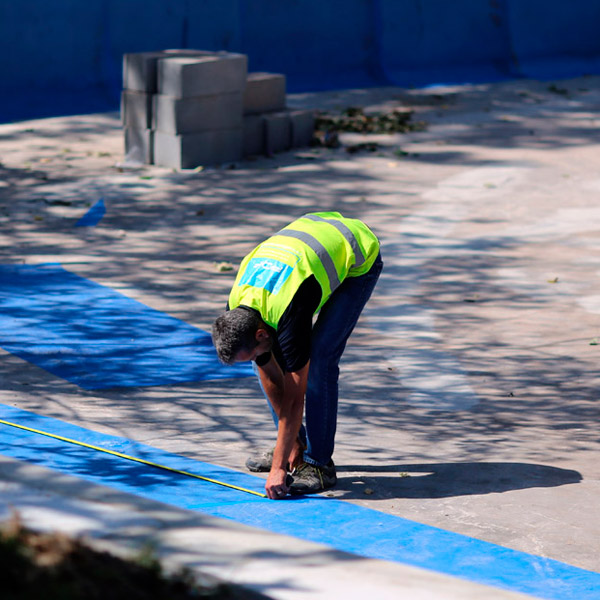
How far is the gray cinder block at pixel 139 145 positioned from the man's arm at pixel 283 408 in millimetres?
8693

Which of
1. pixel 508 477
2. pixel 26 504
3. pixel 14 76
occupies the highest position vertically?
pixel 14 76

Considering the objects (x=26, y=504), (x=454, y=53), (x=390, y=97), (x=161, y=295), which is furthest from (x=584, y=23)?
(x=26, y=504)

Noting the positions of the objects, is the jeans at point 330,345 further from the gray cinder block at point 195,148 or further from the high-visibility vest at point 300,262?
the gray cinder block at point 195,148

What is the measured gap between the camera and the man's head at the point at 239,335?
15.5 ft

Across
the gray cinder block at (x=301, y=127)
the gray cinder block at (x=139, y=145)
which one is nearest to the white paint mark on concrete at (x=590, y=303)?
the gray cinder block at (x=301, y=127)

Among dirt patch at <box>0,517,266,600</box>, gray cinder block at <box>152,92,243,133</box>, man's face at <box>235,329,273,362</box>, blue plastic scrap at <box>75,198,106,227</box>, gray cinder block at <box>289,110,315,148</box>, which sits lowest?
blue plastic scrap at <box>75,198,106,227</box>

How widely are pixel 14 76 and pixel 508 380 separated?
12115 mm

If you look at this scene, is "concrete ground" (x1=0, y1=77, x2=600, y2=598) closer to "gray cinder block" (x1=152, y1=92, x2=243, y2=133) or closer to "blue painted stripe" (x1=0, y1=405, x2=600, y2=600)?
"blue painted stripe" (x1=0, y1=405, x2=600, y2=600)

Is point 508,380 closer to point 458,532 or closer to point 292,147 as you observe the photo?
point 458,532

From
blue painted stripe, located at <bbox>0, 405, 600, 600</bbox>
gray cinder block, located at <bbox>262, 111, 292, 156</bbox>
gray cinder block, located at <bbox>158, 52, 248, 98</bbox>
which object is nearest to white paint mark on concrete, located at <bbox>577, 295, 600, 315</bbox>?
blue painted stripe, located at <bbox>0, 405, 600, 600</bbox>

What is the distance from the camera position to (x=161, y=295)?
8.98 meters

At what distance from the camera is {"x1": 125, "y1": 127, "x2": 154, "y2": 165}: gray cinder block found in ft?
44.3

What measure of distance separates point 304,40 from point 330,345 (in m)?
15.5

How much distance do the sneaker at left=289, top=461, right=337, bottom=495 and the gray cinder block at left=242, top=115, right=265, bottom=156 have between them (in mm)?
9000
